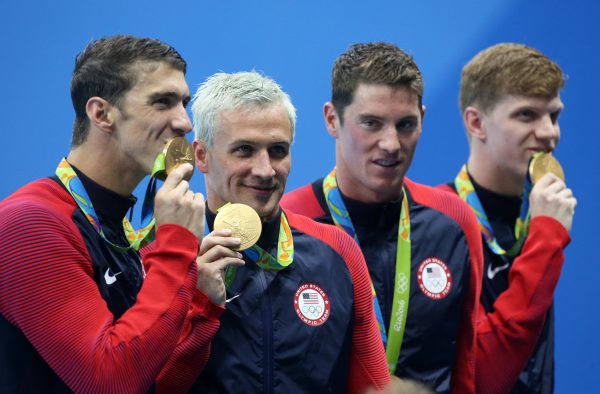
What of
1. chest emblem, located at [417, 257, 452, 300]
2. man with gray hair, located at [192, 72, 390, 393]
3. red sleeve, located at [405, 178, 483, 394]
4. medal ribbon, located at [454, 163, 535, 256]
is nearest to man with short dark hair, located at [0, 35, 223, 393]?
man with gray hair, located at [192, 72, 390, 393]

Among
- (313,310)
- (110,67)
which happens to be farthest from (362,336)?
(110,67)

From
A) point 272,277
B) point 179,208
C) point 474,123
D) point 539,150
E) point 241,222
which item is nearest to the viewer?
point 179,208

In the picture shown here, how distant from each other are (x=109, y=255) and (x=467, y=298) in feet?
4.16

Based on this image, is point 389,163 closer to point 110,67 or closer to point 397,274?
point 397,274

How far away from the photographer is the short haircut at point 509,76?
381 centimetres

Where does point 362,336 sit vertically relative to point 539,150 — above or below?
below

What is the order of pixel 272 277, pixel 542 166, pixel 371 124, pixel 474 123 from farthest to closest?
pixel 474 123 < pixel 542 166 < pixel 371 124 < pixel 272 277

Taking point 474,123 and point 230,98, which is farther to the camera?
point 474,123

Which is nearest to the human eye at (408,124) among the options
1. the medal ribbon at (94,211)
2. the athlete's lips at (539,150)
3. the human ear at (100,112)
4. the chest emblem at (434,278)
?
the chest emblem at (434,278)

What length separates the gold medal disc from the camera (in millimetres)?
2740

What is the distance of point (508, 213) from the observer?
3814mm

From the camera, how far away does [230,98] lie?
2.89 metres

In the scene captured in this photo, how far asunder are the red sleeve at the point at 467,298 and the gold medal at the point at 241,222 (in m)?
0.88

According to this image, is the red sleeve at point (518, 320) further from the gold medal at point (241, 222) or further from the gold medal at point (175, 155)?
the gold medal at point (175, 155)
